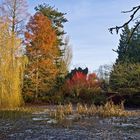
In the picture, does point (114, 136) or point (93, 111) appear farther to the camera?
point (93, 111)

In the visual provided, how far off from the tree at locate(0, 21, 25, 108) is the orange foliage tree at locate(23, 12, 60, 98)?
8253mm

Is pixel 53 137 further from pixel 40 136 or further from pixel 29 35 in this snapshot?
pixel 29 35

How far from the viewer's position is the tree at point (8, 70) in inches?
1166

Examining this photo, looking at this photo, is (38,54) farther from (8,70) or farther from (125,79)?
(8,70)

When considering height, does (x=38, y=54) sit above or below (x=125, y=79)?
above

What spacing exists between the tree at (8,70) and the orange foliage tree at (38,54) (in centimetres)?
825

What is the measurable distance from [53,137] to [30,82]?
26339 mm

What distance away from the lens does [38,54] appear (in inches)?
1601

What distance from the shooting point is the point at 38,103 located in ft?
128

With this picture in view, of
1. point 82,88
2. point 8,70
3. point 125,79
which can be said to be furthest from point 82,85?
point 8,70

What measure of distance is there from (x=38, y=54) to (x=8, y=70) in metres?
10.5

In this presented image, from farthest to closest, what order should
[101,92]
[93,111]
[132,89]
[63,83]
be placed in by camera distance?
[63,83] → [101,92] → [132,89] → [93,111]

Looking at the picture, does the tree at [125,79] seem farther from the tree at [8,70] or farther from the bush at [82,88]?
the tree at [8,70]

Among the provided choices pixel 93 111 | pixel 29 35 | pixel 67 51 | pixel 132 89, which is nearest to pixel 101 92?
pixel 132 89
